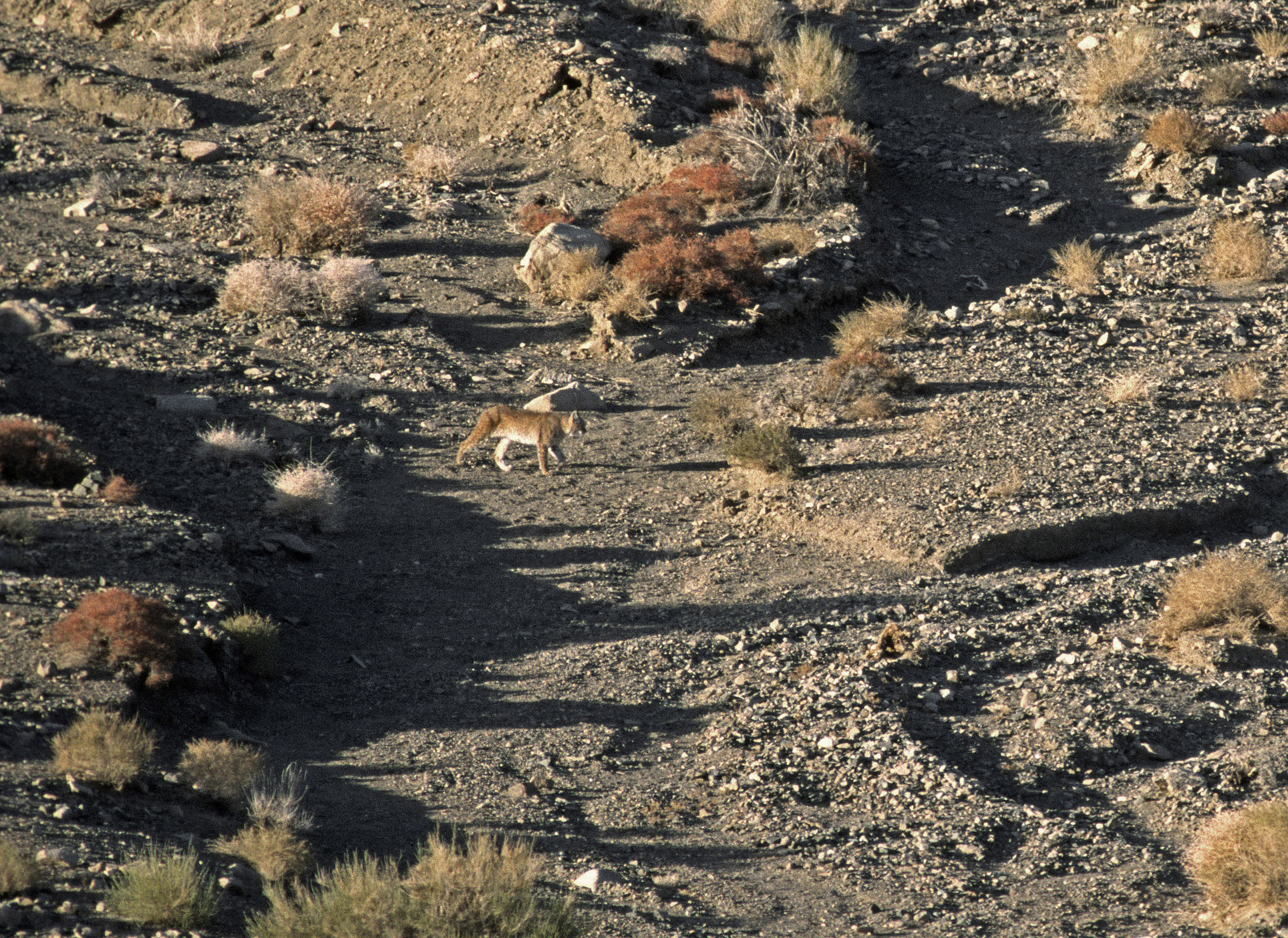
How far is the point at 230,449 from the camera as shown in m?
11.4

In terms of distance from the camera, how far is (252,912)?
17.7ft

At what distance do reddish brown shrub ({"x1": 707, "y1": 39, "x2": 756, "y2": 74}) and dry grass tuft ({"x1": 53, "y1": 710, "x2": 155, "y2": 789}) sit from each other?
1674cm

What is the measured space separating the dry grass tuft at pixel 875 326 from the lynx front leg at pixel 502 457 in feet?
14.0

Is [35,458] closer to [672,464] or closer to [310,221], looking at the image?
[672,464]

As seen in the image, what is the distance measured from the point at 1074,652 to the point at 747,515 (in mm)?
3568

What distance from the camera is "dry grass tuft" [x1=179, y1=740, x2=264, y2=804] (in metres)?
6.55

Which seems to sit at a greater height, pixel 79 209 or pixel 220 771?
pixel 79 209

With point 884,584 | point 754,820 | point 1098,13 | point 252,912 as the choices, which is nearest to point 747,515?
point 884,584

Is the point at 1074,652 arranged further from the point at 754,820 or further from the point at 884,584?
the point at 754,820

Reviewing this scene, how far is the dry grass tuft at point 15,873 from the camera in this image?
5043mm

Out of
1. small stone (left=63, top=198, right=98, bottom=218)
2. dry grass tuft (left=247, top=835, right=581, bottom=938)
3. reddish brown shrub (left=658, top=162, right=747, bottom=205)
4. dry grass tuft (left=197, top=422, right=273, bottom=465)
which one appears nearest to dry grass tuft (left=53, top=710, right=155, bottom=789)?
dry grass tuft (left=247, top=835, right=581, bottom=938)

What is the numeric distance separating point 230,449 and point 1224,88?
1665cm

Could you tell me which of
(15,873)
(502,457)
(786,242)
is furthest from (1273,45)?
(15,873)

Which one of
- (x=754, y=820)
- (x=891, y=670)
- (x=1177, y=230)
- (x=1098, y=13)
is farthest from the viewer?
(x=1098, y=13)
